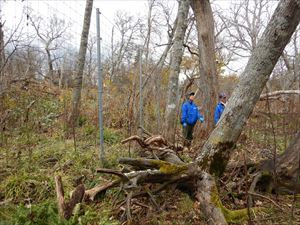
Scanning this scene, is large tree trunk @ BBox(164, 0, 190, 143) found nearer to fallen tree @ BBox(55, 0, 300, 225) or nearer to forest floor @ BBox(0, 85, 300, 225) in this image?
forest floor @ BBox(0, 85, 300, 225)

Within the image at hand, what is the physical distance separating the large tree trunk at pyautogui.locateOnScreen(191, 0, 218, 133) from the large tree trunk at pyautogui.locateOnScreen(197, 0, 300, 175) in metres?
1.70

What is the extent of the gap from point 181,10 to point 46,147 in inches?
175

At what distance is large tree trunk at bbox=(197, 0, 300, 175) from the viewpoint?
3191mm

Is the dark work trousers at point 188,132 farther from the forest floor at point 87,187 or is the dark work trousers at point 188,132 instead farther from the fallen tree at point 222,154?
the fallen tree at point 222,154

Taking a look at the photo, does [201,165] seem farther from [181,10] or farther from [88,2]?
[88,2]

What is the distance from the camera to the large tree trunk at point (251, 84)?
319 centimetres

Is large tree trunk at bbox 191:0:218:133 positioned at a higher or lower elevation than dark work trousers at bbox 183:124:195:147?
higher

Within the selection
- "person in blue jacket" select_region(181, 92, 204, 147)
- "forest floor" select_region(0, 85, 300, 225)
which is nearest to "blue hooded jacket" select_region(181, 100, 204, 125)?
"person in blue jacket" select_region(181, 92, 204, 147)

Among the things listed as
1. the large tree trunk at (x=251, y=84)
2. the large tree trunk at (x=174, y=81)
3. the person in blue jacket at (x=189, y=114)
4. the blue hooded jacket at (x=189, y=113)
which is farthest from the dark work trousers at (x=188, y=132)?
the large tree trunk at (x=251, y=84)

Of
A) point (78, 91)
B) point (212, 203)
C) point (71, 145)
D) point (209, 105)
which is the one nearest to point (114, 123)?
point (78, 91)

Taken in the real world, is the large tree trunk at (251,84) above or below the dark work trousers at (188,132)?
above

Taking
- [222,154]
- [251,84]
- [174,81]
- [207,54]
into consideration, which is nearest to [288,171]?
[222,154]

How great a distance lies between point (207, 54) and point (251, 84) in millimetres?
1974

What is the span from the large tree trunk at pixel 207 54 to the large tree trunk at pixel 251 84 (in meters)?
1.70
